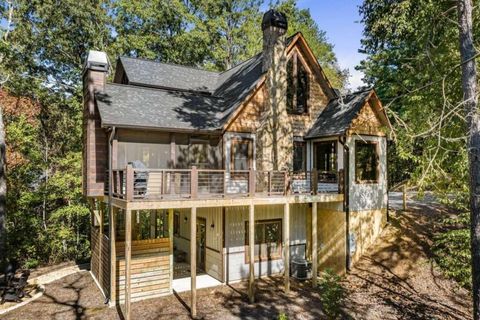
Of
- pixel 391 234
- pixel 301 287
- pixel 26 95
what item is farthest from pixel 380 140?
pixel 26 95

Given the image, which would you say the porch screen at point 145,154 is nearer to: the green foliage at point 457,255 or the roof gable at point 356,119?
the roof gable at point 356,119

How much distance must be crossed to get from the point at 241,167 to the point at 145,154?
3918 mm

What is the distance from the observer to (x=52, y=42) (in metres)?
23.3

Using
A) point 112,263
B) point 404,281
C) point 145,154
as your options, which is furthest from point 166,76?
point 404,281

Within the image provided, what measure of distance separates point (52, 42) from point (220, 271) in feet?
Result: 67.9

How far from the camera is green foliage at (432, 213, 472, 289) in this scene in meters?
10.9

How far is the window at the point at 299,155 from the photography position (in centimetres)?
1505

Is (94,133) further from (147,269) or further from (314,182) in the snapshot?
(314,182)

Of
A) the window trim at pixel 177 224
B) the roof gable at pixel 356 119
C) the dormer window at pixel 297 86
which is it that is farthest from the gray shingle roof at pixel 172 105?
the window trim at pixel 177 224

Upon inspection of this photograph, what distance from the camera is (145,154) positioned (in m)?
11.9

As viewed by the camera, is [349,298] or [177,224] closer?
[349,298]

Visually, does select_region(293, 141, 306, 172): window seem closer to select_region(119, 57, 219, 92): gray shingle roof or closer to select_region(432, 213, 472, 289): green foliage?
select_region(119, 57, 219, 92): gray shingle roof

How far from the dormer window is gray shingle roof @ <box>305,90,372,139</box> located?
1.01 m

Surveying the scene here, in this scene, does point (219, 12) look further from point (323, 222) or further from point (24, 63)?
point (323, 222)
